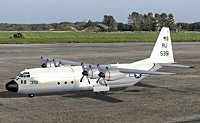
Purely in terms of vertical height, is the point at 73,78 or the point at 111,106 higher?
the point at 73,78

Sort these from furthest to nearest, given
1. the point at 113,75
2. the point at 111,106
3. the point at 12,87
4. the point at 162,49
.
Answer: the point at 162,49, the point at 113,75, the point at 12,87, the point at 111,106

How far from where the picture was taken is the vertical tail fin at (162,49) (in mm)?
28109

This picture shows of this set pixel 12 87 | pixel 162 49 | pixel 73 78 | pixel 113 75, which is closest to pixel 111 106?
pixel 113 75

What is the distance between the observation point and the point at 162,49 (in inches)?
1117

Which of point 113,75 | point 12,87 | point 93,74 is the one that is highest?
point 93,74

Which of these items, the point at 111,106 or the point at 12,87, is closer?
the point at 111,106

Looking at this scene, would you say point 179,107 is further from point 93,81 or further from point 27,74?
point 27,74

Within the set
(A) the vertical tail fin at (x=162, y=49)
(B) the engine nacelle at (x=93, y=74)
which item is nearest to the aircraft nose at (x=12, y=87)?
(B) the engine nacelle at (x=93, y=74)

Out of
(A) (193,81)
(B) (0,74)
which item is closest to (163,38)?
(A) (193,81)

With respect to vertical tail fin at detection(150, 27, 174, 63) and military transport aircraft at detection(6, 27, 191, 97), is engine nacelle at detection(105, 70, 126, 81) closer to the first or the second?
military transport aircraft at detection(6, 27, 191, 97)

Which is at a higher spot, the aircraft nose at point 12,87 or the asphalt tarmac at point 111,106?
the aircraft nose at point 12,87

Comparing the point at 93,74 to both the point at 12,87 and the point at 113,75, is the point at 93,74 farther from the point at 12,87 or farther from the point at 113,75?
the point at 12,87

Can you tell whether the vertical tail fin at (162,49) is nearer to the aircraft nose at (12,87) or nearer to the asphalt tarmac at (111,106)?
the asphalt tarmac at (111,106)

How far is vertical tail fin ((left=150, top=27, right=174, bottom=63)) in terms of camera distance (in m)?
28.1
